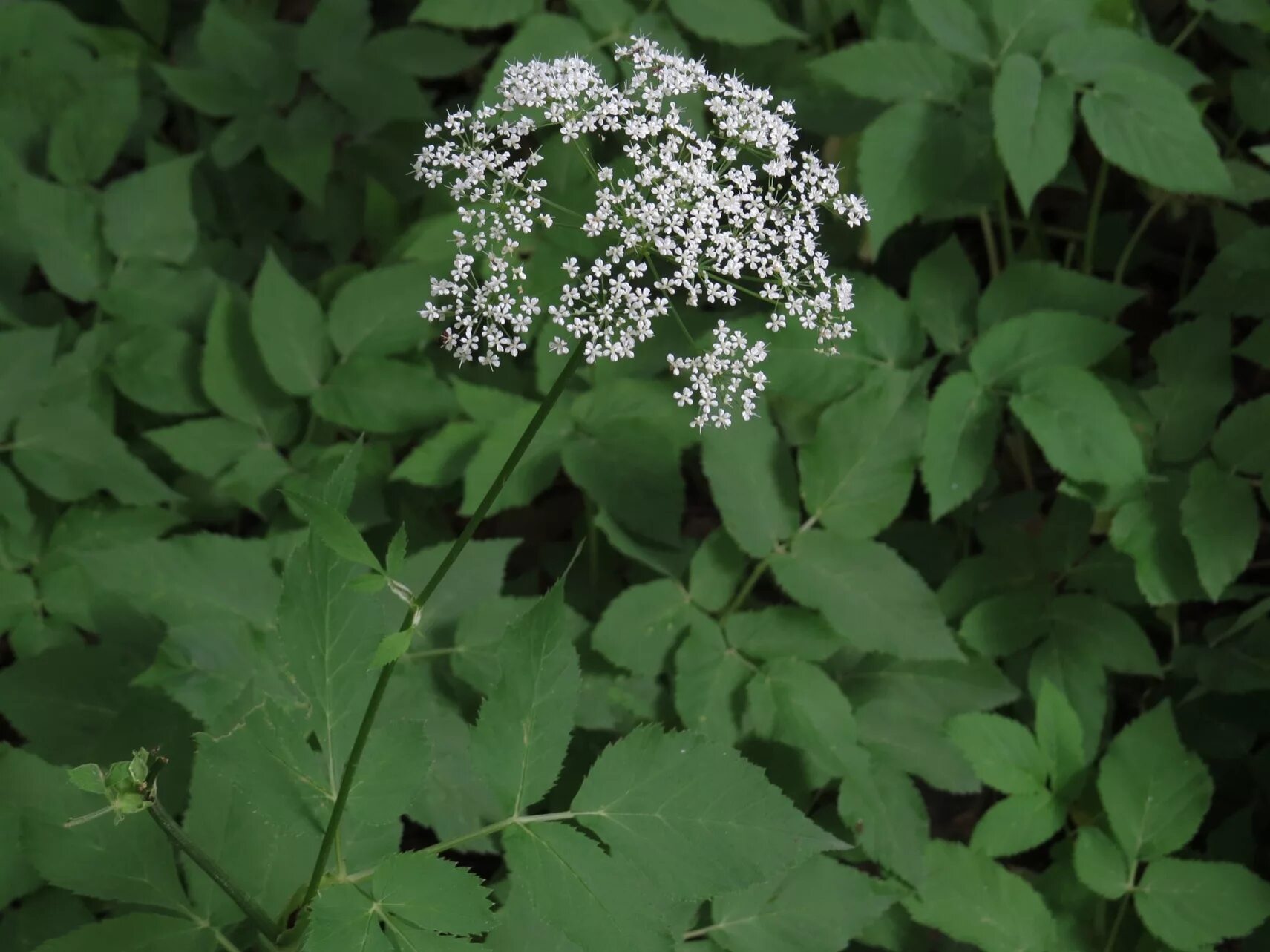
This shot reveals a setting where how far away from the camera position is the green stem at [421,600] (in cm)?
142

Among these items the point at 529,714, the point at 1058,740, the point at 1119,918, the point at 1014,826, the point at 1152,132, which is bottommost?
the point at 1119,918

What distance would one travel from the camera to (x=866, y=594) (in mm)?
2457

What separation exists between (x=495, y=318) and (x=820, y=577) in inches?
48.2

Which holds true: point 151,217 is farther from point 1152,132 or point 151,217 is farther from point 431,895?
point 1152,132

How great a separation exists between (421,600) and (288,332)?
160 centimetres

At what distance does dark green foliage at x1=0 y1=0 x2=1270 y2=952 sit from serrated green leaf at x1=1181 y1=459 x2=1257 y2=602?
0.04ft

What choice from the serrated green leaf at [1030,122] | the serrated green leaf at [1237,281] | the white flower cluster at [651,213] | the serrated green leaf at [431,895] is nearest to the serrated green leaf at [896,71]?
the serrated green leaf at [1030,122]

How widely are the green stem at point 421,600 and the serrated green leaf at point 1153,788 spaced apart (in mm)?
1640

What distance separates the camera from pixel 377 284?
115 inches

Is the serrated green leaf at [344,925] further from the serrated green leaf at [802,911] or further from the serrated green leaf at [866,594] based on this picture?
the serrated green leaf at [866,594]

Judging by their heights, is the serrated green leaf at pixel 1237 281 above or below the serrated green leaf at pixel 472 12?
below

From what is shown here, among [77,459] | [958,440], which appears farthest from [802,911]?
[77,459]

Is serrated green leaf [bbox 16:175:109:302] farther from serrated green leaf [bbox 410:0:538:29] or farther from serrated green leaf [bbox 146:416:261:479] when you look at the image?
serrated green leaf [bbox 410:0:538:29]

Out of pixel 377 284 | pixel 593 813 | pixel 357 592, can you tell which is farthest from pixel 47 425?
pixel 593 813
